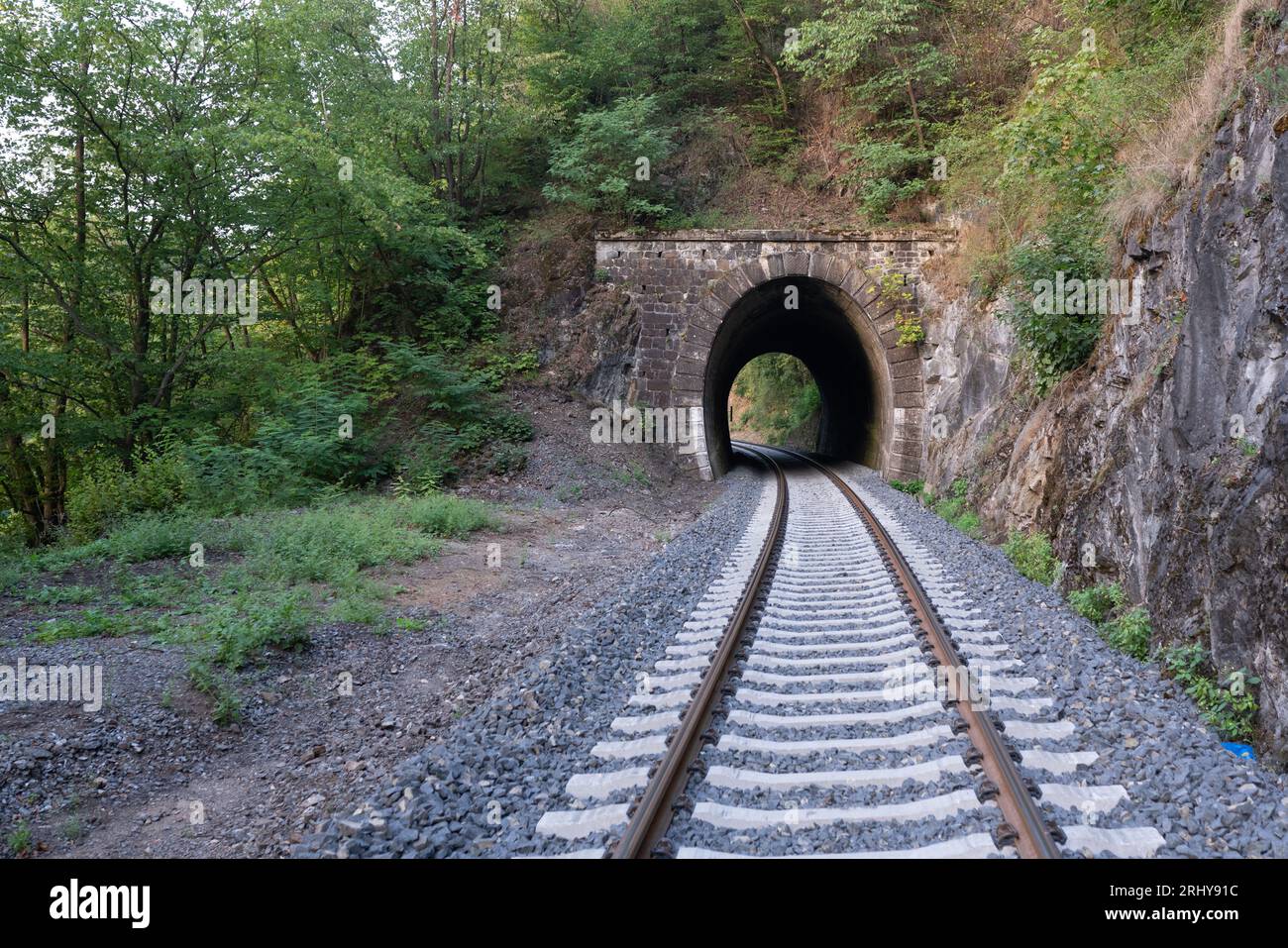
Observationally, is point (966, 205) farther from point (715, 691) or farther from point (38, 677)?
point (38, 677)

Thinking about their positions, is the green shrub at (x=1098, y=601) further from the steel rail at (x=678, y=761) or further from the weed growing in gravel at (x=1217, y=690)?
the steel rail at (x=678, y=761)

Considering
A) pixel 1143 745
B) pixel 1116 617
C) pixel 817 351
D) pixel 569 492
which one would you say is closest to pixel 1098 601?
pixel 1116 617

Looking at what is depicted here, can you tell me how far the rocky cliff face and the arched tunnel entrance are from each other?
9.19 meters

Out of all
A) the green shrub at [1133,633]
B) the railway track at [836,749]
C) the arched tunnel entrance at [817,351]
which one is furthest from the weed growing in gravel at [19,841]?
the arched tunnel entrance at [817,351]

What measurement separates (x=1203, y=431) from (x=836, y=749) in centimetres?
361

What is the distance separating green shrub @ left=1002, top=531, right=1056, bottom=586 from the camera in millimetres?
7066

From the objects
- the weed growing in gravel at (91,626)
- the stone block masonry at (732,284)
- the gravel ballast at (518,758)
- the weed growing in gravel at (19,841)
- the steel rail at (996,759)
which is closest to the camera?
the steel rail at (996,759)

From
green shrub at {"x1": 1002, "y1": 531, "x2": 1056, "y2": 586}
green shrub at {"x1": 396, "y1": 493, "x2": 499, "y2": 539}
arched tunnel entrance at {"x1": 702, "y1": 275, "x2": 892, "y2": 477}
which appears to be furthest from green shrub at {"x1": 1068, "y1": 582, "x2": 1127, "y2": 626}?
arched tunnel entrance at {"x1": 702, "y1": 275, "x2": 892, "y2": 477}

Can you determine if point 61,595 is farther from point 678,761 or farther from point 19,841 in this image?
point 678,761

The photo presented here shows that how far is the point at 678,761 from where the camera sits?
3.47 metres

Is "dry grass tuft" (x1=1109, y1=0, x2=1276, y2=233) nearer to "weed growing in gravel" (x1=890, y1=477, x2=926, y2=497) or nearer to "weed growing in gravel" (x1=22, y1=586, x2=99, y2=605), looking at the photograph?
"weed growing in gravel" (x1=890, y1=477, x2=926, y2=497)

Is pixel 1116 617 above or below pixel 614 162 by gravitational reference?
below

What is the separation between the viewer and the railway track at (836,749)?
296 centimetres

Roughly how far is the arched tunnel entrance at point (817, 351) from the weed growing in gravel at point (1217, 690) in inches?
466
